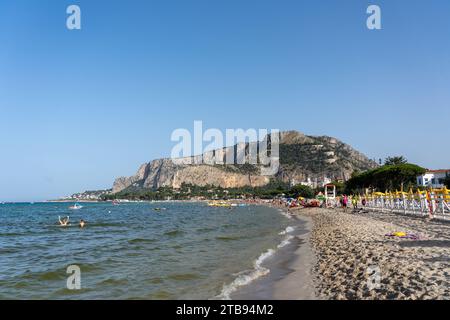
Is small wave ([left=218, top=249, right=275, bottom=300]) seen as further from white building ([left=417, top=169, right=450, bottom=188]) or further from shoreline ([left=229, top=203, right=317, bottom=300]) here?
white building ([left=417, top=169, right=450, bottom=188])

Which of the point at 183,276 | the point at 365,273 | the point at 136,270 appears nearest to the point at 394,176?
the point at 136,270

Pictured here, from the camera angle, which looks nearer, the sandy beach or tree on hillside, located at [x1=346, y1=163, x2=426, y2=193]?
the sandy beach

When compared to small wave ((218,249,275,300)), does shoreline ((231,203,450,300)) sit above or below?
above

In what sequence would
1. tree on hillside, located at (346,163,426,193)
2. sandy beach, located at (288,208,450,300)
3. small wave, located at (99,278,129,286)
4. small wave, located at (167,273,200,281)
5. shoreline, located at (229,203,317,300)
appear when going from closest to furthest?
sandy beach, located at (288,208,450,300) < shoreline, located at (229,203,317,300) < small wave, located at (99,278,129,286) < small wave, located at (167,273,200,281) < tree on hillside, located at (346,163,426,193)

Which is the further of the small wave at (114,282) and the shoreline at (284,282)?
the small wave at (114,282)

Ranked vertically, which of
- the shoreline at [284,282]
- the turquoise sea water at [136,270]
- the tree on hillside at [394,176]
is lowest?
the turquoise sea water at [136,270]

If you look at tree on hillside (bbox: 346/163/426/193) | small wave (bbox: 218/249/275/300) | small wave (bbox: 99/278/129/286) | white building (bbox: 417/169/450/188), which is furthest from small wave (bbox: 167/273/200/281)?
white building (bbox: 417/169/450/188)

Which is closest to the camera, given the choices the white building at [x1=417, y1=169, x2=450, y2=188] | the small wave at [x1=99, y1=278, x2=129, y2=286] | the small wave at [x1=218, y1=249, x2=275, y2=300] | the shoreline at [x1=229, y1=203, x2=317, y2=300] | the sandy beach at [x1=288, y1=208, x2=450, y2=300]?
the sandy beach at [x1=288, y1=208, x2=450, y2=300]

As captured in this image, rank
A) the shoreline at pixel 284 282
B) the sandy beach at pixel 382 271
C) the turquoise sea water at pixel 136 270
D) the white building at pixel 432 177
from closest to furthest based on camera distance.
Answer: the sandy beach at pixel 382 271 → the shoreline at pixel 284 282 → the turquoise sea water at pixel 136 270 → the white building at pixel 432 177

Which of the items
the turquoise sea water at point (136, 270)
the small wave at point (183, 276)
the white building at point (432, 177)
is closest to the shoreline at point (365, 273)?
the turquoise sea water at point (136, 270)

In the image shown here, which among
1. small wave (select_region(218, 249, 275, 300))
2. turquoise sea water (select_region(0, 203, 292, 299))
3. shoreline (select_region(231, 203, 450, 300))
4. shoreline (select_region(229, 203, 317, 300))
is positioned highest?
shoreline (select_region(231, 203, 450, 300))

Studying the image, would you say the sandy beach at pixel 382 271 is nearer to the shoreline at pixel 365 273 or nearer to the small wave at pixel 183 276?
the shoreline at pixel 365 273

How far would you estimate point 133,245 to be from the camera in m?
20.6
